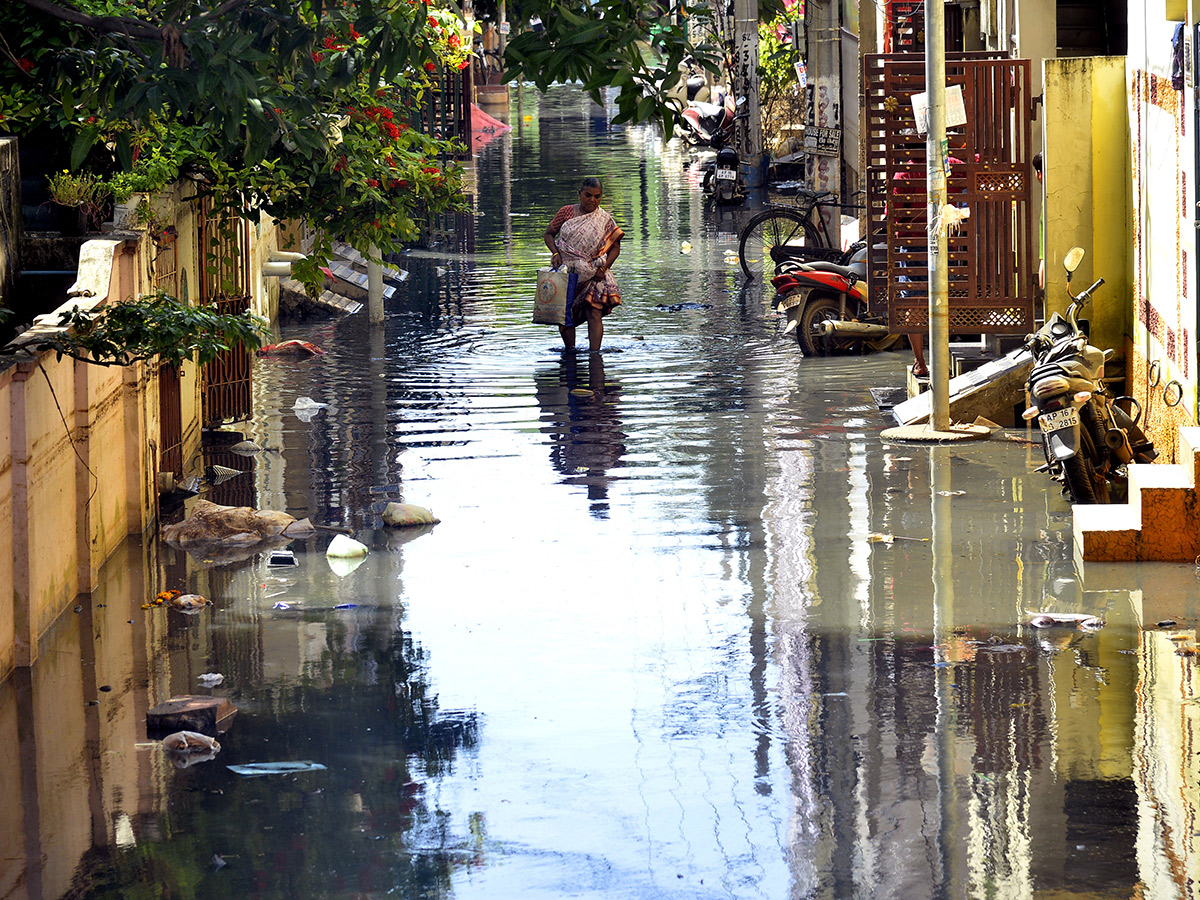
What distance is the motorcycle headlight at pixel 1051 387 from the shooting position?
979 centimetres

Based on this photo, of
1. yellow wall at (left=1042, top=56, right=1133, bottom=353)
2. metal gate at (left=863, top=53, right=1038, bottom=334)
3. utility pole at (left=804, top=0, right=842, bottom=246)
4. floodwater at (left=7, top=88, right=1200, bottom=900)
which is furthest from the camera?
utility pole at (left=804, top=0, right=842, bottom=246)

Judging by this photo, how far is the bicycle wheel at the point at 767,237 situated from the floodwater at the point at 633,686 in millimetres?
6919

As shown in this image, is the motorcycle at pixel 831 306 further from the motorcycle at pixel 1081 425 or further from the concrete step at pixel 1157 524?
the concrete step at pixel 1157 524

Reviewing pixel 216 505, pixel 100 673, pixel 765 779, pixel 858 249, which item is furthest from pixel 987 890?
pixel 858 249

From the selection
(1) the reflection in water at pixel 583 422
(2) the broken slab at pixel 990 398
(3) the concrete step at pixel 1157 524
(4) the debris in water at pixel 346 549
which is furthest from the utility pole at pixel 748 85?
(3) the concrete step at pixel 1157 524

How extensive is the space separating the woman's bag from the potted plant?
604 cm

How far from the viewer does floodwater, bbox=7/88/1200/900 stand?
5.51m

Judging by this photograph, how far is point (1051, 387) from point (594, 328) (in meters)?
6.72

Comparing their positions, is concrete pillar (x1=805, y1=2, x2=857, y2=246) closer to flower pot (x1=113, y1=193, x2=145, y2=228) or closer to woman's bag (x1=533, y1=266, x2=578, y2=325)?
woman's bag (x1=533, y1=266, x2=578, y2=325)

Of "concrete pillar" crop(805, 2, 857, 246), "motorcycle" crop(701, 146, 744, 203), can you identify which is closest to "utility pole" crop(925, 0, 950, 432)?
"concrete pillar" crop(805, 2, 857, 246)

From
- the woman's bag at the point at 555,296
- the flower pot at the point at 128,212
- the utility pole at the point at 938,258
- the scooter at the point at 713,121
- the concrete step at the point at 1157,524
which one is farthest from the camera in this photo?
the scooter at the point at 713,121

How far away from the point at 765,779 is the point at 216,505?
5.00 meters

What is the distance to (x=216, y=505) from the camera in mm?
10164

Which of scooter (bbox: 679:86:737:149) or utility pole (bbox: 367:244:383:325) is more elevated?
scooter (bbox: 679:86:737:149)
